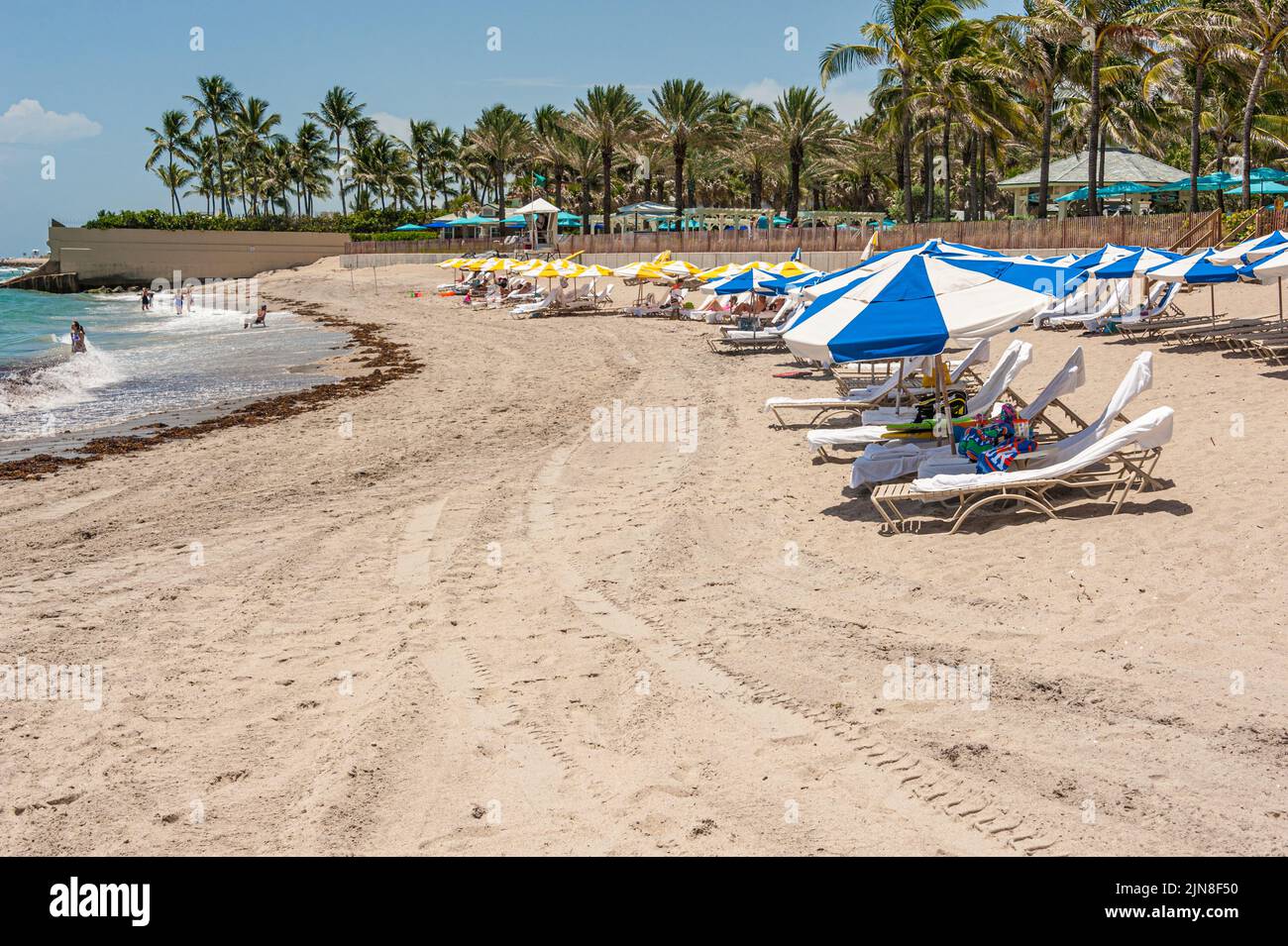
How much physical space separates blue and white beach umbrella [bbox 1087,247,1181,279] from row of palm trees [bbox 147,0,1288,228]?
15.9 metres

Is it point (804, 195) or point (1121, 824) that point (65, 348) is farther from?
point (804, 195)

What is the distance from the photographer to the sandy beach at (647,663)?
449 cm

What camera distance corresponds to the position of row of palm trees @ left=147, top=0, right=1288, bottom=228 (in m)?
33.0

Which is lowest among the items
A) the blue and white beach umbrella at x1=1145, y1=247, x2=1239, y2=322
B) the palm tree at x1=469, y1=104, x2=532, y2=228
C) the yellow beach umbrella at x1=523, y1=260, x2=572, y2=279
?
the blue and white beach umbrella at x1=1145, y1=247, x2=1239, y2=322

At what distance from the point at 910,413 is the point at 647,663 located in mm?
6390

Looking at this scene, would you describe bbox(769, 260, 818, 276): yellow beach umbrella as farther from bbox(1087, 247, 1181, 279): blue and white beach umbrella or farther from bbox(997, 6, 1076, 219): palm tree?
bbox(997, 6, 1076, 219): palm tree

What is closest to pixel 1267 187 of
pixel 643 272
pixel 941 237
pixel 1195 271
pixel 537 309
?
pixel 941 237

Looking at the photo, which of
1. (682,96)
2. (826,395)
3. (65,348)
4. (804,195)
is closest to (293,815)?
(826,395)

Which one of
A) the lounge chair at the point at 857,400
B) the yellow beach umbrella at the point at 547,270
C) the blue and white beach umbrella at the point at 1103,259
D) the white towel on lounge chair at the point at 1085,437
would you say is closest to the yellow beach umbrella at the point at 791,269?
the blue and white beach umbrella at the point at 1103,259

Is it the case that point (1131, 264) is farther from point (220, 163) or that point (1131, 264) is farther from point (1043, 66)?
point (220, 163)

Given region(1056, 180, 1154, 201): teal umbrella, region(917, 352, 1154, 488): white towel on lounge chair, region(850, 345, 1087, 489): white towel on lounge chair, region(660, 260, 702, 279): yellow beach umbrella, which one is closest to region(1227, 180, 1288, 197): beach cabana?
region(1056, 180, 1154, 201): teal umbrella

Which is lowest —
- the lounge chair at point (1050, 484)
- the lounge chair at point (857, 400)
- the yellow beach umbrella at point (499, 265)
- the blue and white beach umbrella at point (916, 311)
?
the lounge chair at point (1050, 484)

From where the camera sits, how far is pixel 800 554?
321 inches

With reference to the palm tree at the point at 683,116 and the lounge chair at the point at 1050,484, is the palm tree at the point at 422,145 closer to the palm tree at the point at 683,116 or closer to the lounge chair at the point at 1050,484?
the palm tree at the point at 683,116
